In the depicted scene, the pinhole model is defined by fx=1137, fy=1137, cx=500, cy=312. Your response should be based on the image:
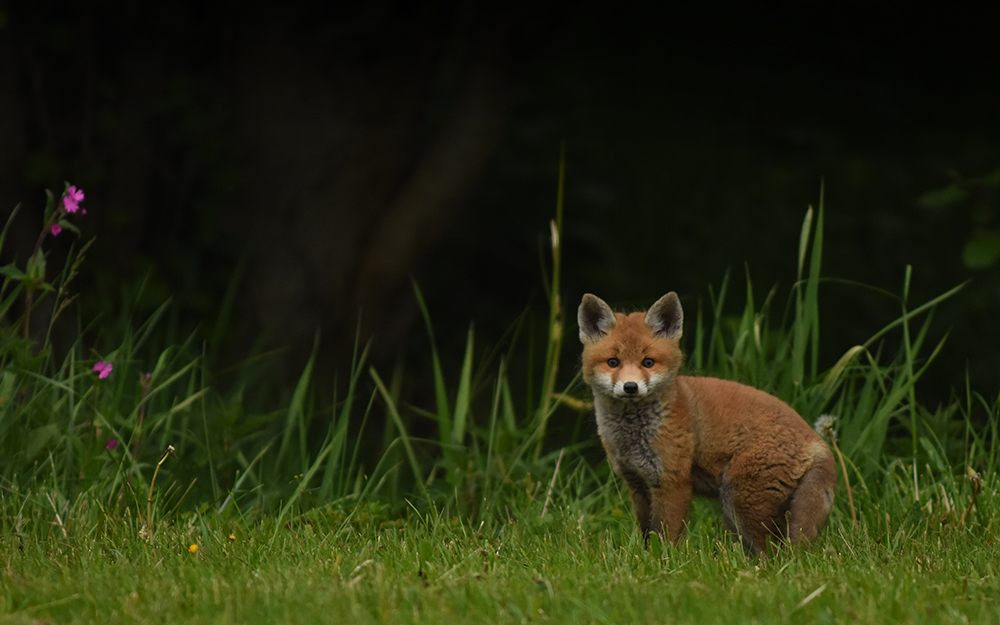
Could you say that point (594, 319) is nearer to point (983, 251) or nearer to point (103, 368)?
point (103, 368)

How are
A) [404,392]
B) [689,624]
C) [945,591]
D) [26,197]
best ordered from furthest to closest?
[404,392], [26,197], [945,591], [689,624]

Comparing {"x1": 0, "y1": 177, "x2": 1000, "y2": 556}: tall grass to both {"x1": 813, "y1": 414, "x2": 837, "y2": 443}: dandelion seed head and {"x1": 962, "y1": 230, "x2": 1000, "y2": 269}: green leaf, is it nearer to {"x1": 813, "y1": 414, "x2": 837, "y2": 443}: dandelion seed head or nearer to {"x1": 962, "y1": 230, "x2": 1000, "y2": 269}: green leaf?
{"x1": 813, "y1": 414, "x2": 837, "y2": 443}: dandelion seed head

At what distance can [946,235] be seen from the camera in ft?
36.0

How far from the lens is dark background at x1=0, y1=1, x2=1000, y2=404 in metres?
8.02

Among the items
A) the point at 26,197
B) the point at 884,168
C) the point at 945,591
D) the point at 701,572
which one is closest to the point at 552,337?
the point at 701,572

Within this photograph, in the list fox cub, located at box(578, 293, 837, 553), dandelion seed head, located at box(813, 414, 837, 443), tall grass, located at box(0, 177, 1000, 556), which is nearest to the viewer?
fox cub, located at box(578, 293, 837, 553)

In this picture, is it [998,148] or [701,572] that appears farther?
[998,148]

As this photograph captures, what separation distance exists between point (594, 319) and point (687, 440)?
1.99ft

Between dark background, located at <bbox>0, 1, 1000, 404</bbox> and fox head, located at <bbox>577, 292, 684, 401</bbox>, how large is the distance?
71.2 inches

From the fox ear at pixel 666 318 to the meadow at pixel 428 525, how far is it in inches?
31.4

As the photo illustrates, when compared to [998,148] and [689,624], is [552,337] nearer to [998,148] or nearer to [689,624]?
[689,624]

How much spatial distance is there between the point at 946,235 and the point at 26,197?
8.22 m

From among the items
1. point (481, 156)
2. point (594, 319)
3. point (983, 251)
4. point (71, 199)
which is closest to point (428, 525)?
point (594, 319)

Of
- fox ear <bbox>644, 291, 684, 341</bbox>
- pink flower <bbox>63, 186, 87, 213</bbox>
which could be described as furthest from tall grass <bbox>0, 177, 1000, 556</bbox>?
fox ear <bbox>644, 291, 684, 341</bbox>
